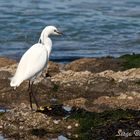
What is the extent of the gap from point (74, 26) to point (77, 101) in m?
14.5

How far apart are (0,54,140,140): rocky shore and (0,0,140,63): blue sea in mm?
3672

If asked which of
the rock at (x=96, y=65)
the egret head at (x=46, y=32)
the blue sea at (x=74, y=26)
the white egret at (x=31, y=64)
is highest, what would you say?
the egret head at (x=46, y=32)

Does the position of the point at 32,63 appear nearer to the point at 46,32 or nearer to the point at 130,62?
the point at 46,32

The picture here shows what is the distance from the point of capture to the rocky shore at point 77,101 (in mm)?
11349

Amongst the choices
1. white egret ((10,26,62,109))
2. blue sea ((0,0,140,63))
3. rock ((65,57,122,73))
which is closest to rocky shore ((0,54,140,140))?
rock ((65,57,122,73))

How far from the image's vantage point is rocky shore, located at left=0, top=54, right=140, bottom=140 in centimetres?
1135

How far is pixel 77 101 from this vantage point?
13.7 metres

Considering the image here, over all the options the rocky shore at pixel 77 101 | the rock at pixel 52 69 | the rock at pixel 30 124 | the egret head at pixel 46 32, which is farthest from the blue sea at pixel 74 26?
the rock at pixel 30 124

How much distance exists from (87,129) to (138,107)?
1.96m

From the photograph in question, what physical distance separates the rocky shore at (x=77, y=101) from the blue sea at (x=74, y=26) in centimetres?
367

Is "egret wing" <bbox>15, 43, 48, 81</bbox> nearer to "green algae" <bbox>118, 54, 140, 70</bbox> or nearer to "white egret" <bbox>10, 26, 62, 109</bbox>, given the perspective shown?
"white egret" <bbox>10, 26, 62, 109</bbox>

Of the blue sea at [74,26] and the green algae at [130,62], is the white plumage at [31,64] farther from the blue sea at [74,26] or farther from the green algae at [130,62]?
the blue sea at [74,26]

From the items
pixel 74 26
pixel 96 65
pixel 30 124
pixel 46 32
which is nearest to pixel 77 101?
pixel 46 32

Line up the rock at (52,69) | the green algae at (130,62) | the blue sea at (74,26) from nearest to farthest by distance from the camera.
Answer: the rock at (52,69) < the green algae at (130,62) < the blue sea at (74,26)
